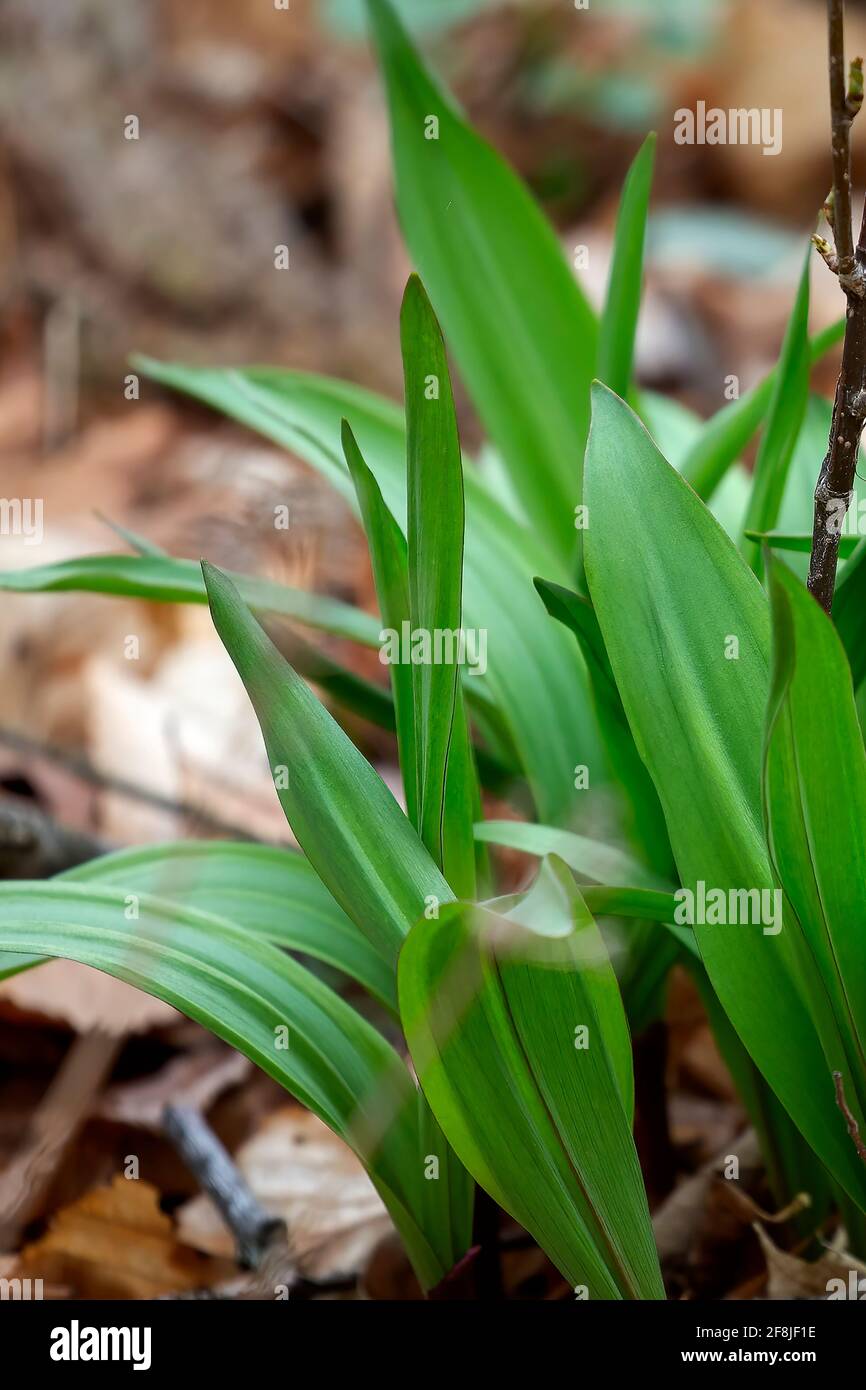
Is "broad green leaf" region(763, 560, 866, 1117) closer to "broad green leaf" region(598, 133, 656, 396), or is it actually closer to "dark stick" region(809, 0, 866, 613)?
"dark stick" region(809, 0, 866, 613)

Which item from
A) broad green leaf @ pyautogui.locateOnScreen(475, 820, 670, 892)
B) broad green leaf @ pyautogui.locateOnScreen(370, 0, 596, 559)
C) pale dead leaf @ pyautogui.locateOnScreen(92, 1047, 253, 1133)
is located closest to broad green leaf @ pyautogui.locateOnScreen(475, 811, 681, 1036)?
broad green leaf @ pyautogui.locateOnScreen(475, 820, 670, 892)

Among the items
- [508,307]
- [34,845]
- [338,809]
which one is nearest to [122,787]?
[34,845]

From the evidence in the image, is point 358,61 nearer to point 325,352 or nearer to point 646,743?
point 325,352

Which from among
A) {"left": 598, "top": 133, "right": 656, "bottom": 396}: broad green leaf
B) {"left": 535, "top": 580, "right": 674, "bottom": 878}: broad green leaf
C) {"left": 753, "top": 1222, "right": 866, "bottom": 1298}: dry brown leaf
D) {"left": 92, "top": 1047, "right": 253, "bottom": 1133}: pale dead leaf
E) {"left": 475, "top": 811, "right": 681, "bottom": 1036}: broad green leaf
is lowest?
{"left": 753, "top": 1222, "right": 866, "bottom": 1298}: dry brown leaf

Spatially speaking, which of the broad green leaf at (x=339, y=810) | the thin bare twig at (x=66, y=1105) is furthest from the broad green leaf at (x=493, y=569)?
the thin bare twig at (x=66, y=1105)

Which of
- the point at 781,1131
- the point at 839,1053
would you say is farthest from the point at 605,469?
the point at 781,1131

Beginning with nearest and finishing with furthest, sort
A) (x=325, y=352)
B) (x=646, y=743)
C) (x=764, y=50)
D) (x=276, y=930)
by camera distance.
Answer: (x=646, y=743) → (x=276, y=930) → (x=325, y=352) → (x=764, y=50)

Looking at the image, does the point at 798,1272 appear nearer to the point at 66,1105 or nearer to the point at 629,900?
the point at 629,900
